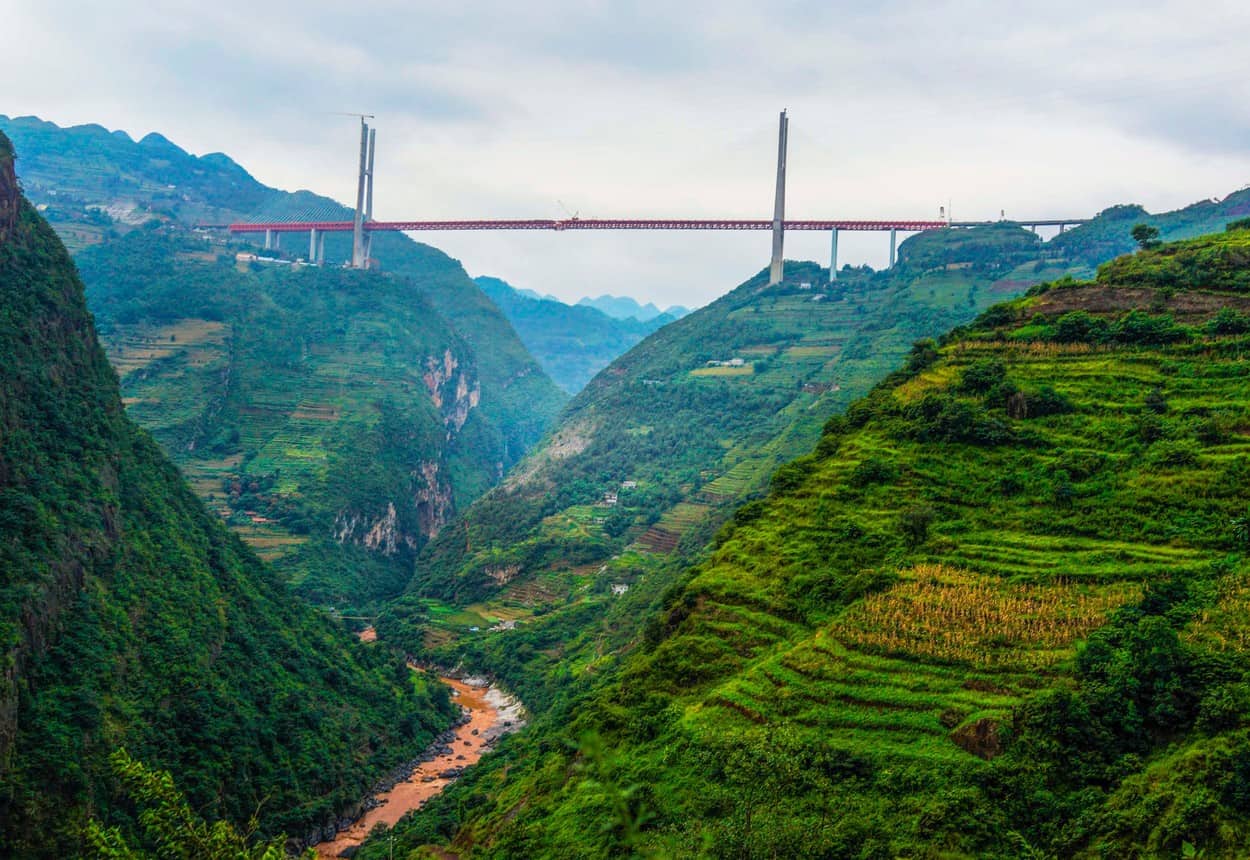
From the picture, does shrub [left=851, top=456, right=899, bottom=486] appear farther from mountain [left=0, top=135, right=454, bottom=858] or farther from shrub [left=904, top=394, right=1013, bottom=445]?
mountain [left=0, top=135, right=454, bottom=858]

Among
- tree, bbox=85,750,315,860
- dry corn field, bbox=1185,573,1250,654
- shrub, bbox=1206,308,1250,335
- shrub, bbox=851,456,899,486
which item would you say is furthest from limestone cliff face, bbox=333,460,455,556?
tree, bbox=85,750,315,860

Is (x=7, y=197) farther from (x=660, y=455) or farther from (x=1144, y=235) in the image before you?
(x=1144, y=235)

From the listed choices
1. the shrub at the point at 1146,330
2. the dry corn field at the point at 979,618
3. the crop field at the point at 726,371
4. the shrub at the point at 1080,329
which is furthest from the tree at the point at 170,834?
the crop field at the point at 726,371

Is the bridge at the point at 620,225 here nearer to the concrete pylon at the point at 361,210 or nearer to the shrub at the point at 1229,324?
the concrete pylon at the point at 361,210

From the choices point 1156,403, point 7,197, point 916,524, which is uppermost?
point 7,197

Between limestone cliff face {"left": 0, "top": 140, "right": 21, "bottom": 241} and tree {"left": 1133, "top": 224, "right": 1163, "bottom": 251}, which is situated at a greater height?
tree {"left": 1133, "top": 224, "right": 1163, "bottom": 251}

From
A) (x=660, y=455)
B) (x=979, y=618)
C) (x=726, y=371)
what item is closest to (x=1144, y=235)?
(x=979, y=618)
